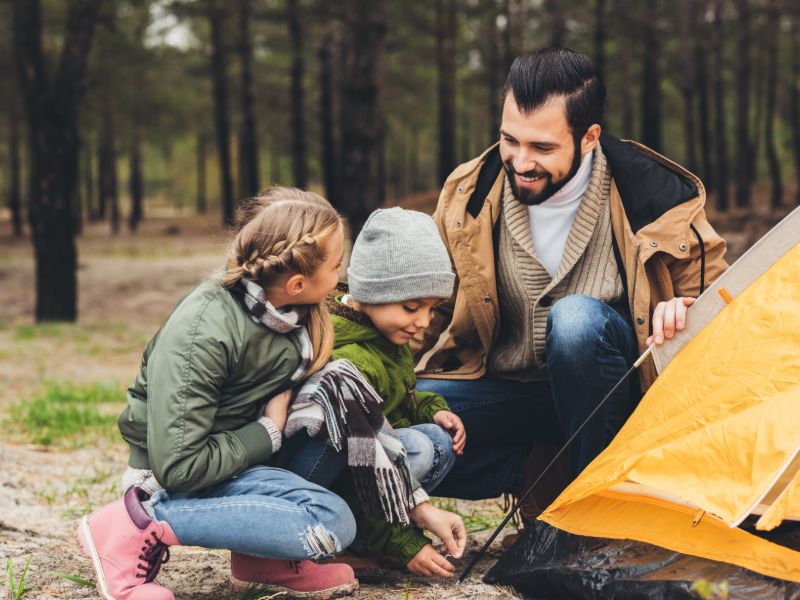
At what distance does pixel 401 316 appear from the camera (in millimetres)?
2754

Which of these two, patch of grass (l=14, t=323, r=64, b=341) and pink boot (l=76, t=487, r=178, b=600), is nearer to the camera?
pink boot (l=76, t=487, r=178, b=600)

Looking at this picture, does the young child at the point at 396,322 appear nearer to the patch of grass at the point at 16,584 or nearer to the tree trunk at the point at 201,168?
the patch of grass at the point at 16,584

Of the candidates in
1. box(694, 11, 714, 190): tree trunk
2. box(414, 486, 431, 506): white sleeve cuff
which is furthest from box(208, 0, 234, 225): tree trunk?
box(414, 486, 431, 506): white sleeve cuff

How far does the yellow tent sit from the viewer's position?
2168 mm

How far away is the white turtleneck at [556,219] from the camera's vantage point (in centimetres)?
316

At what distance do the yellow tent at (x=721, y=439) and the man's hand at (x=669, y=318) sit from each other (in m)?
0.04

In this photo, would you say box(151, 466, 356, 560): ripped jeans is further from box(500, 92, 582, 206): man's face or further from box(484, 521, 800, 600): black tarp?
box(500, 92, 582, 206): man's face

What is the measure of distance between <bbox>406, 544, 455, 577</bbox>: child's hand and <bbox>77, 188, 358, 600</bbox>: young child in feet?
0.60

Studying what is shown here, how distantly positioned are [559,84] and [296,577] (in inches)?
67.4

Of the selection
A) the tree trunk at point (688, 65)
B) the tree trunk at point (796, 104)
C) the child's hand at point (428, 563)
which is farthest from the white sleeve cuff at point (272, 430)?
the tree trunk at point (796, 104)

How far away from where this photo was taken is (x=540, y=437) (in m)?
3.34

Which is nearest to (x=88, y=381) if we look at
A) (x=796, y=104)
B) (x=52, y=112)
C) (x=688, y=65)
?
(x=52, y=112)

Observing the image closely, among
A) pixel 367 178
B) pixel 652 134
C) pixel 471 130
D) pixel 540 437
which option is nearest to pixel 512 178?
pixel 540 437

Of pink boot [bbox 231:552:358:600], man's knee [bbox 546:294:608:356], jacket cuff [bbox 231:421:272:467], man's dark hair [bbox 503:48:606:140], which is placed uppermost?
man's dark hair [bbox 503:48:606:140]
